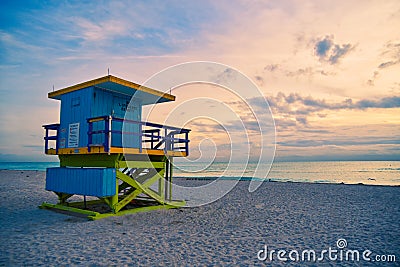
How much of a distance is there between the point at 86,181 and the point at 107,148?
1.59 metres

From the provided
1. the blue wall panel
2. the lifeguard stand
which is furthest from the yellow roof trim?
the blue wall panel

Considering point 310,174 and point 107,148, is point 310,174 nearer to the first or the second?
point 310,174

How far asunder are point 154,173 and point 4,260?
22.2ft

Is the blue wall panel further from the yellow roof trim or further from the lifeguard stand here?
the yellow roof trim

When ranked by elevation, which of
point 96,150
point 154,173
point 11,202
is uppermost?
point 96,150

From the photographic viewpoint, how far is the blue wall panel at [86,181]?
1010 cm

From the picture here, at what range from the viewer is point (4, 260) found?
20.2ft

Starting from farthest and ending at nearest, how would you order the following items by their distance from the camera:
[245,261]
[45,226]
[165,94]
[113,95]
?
[165,94]
[113,95]
[45,226]
[245,261]

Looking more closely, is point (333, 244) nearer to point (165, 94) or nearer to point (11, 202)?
point (165, 94)

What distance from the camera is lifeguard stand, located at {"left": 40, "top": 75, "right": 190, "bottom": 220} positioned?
410 inches

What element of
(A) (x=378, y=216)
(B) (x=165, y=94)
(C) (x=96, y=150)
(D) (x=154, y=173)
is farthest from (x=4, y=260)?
(A) (x=378, y=216)

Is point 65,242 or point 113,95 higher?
point 113,95

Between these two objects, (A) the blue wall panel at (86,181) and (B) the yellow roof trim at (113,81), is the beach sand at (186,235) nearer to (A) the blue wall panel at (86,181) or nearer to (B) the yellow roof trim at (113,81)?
(A) the blue wall panel at (86,181)

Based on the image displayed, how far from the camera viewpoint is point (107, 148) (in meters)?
9.95
